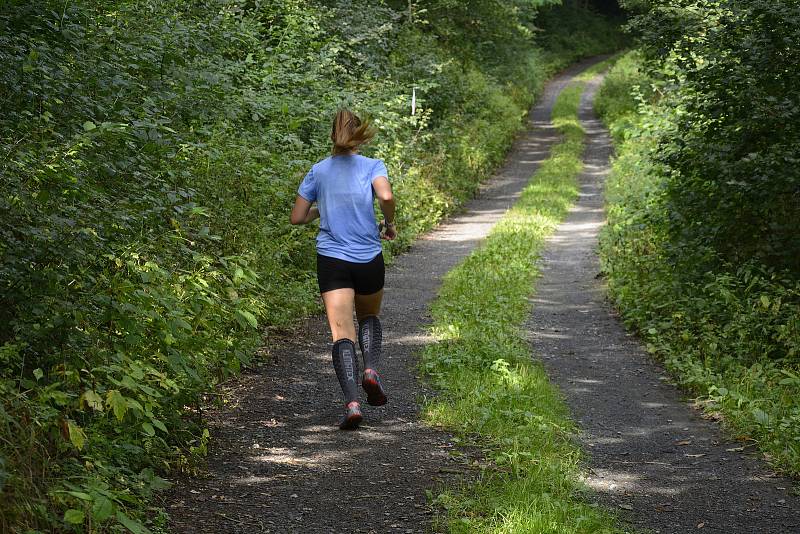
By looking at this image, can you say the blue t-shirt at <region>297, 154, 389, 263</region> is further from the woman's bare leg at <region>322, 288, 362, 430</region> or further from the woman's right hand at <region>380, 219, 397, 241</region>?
the woman's bare leg at <region>322, 288, 362, 430</region>

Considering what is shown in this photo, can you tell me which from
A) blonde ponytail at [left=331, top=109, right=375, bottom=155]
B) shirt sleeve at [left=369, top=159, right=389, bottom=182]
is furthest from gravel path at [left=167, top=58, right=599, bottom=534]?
blonde ponytail at [left=331, top=109, right=375, bottom=155]

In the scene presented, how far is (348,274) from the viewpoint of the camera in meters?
6.01

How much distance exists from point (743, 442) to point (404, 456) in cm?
256

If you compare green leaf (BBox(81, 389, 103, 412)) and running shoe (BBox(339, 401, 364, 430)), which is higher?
green leaf (BBox(81, 389, 103, 412))

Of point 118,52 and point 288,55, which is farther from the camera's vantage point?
point 288,55

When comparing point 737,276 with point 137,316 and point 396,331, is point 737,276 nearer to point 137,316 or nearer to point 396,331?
point 396,331

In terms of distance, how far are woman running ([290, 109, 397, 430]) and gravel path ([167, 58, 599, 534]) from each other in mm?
416

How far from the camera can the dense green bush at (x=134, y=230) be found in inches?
158

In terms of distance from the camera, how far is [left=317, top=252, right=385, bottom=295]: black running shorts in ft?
19.6

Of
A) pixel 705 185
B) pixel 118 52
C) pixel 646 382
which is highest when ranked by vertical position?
pixel 118 52

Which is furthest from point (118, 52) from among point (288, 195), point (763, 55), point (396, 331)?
point (763, 55)

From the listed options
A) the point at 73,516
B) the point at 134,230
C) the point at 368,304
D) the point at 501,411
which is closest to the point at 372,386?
the point at 368,304

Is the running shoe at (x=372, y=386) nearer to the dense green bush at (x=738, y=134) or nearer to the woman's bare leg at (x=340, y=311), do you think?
the woman's bare leg at (x=340, y=311)

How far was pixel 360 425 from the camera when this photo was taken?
6277mm
